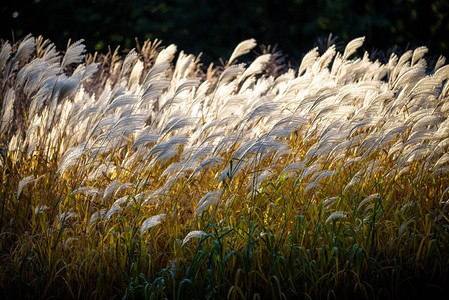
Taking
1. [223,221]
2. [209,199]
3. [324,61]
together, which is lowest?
[223,221]

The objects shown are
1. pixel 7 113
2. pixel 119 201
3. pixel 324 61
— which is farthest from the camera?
pixel 324 61

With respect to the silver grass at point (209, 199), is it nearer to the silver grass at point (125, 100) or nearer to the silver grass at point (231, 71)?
the silver grass at point (125, 100)

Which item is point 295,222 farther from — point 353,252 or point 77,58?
point 77,58

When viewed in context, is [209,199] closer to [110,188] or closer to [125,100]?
[110,188]

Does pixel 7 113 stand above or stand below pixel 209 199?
above

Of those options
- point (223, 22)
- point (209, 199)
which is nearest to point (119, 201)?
point (209, 199)

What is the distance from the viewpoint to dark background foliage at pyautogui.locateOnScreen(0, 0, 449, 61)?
38.4 ft

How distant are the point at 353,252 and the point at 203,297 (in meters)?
0.85

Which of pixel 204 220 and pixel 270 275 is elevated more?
pixel 204 220

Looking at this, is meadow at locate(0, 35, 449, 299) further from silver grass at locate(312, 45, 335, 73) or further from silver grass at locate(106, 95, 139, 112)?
silver grass at locate(312, 45, 335, 73)

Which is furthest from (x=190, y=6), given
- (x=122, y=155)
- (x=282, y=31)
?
(x=122, y=155)

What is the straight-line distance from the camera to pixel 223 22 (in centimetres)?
1312

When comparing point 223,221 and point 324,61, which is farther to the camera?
point 324,61

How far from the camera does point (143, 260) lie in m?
2.63
